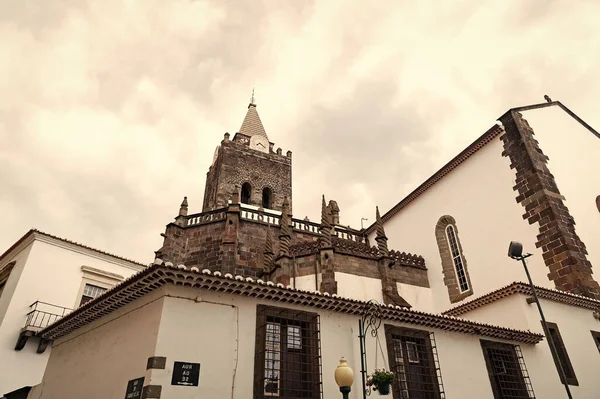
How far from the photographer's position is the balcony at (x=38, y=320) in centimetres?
1499

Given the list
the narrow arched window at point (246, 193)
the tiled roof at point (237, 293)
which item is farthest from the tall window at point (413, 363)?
the narrow arched window at point (246, 193)

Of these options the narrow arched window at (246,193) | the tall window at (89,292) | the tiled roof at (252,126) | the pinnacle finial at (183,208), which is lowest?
the tall window at (89,292)

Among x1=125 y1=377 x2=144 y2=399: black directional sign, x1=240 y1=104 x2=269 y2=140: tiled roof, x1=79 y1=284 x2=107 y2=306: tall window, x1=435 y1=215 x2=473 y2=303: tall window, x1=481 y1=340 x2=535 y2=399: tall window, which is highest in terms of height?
x1=240 y1=104 x2=269 y2=140: tiled roof

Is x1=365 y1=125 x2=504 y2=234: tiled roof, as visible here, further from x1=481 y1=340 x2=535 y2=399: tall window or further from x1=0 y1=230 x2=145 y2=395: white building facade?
x1=0 y1=230 x2=145 y2=395: white building facade

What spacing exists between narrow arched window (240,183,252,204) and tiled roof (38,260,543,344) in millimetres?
19344

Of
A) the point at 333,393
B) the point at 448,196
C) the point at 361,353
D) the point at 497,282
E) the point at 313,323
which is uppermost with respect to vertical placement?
the point at 448,196

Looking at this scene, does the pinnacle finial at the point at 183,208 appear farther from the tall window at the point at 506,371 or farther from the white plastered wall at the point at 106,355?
the tall window at the point at 506,371

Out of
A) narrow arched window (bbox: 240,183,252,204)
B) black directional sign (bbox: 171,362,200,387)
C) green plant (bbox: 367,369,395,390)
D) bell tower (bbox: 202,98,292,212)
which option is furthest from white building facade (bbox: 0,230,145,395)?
green plant (bbox: 367,369,395,390)

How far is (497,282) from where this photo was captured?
17344mm

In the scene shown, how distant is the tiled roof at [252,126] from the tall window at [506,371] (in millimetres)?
28619

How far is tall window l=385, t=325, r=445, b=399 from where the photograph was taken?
10469 millimetres

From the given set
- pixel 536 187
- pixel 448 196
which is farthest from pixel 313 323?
pixel 448 196

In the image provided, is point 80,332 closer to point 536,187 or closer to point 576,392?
point 576,392

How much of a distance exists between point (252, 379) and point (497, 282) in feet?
42.6
